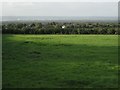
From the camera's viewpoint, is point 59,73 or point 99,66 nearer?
point 59,73

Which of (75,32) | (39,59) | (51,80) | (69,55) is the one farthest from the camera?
(75,32)

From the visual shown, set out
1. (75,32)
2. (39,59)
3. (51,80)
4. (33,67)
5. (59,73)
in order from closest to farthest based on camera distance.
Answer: (51,80) → (59,73) → (33,67) → (39,59) → (75,32)

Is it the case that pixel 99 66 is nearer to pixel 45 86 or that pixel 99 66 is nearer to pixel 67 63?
pixel 67 63

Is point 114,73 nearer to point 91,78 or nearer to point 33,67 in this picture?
point 91,78

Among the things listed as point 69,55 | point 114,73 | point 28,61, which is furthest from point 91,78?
point 69,55

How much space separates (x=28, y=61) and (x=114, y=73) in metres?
4.35

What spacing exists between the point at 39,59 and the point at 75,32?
22.7 m

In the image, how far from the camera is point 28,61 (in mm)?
14219

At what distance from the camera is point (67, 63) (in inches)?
547

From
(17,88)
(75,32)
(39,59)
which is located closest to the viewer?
(17,88)

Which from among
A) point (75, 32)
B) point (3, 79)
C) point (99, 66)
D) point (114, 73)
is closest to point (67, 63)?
point (99, 66)

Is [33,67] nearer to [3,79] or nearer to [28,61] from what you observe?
[28,61]

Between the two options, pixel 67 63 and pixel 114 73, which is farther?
pixel 67 63

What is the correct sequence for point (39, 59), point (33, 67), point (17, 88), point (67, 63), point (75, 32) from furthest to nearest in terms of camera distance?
point (75, 32), point (39, 59), point (67, 63), point (33, 67), point (17, 88)
